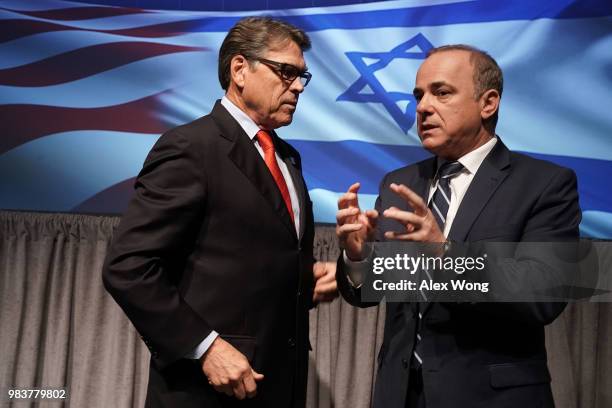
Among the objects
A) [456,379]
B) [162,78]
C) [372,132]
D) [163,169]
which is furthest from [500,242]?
[162,78]

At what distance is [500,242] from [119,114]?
210cm

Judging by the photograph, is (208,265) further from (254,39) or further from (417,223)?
(254,39)

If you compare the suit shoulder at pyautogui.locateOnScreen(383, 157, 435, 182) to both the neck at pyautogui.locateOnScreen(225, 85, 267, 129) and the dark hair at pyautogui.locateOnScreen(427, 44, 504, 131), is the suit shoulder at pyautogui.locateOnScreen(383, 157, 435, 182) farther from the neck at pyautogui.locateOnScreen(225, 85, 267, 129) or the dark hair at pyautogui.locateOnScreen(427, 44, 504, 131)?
the neck at pyautogui.locateOnScreen(225, 85, 267, 129)

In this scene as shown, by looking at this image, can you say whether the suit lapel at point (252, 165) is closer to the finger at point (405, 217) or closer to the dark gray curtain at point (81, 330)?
the finger at point (405, 217)

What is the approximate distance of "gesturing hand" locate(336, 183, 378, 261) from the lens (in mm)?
1700

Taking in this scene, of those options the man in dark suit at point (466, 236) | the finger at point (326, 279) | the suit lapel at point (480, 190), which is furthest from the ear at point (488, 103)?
the finger at point (326, 279)

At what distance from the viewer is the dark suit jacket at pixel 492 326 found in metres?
1.73

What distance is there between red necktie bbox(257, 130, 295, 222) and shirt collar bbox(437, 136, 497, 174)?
49cm

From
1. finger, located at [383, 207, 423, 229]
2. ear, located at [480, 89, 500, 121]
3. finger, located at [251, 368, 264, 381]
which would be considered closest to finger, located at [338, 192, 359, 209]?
finger, located at [383, 207, 423, 229]

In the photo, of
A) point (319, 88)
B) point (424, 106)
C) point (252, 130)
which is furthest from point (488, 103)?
point (319, 88)

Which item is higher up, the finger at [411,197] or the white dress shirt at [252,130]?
the white dress shirt at [252,130]

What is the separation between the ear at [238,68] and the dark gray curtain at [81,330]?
1.28 m

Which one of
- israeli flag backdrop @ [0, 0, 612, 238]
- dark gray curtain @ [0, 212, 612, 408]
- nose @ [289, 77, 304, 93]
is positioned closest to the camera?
nose @ [289, 77, 304, 93]

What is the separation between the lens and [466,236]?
179 centimetres
